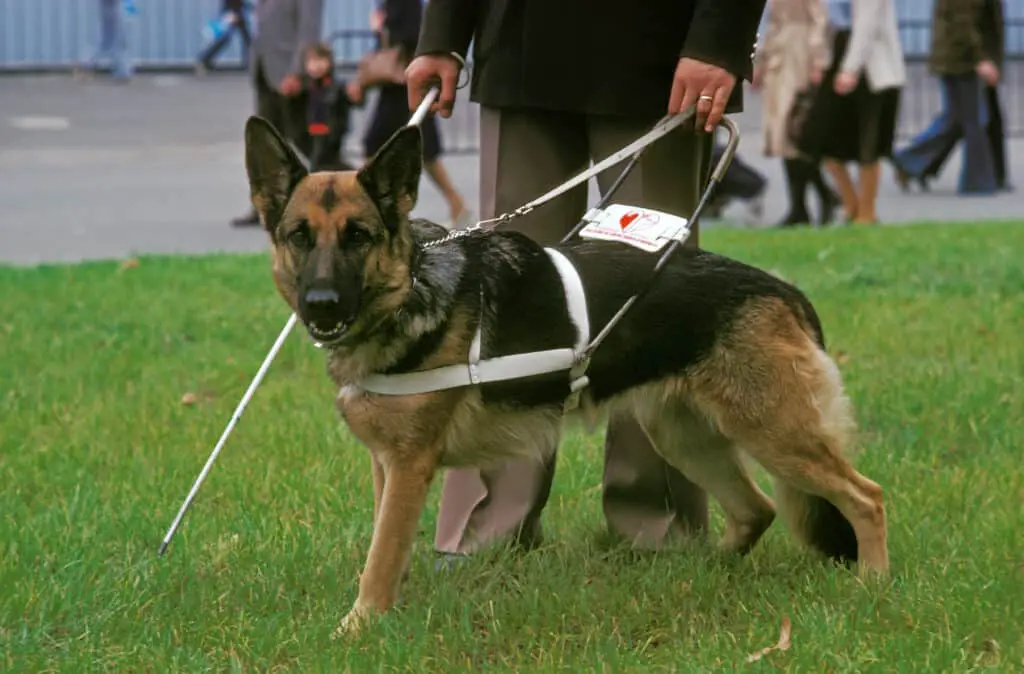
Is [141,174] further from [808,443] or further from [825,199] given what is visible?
[808,443]

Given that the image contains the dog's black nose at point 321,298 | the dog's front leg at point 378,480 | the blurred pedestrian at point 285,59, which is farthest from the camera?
the blurred pedestrian at point 285,59

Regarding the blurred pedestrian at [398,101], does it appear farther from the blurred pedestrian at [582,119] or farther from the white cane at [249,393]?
the white cane at [249,393]

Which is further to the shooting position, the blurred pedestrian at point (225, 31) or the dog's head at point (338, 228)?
the blurred pedestrian at point (225, 31)

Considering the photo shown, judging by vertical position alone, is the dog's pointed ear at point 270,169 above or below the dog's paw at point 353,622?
above

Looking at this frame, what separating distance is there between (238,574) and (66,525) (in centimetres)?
71

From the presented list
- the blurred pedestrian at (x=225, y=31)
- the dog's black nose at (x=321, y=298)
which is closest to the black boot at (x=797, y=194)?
the dog's black nose at (x=321, y=298)

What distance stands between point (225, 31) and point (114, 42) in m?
2.02

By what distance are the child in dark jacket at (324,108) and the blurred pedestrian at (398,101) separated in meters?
0.20

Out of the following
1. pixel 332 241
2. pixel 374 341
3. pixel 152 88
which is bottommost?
pixel 152 88

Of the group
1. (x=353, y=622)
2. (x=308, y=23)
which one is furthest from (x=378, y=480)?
(x=308, y=23)

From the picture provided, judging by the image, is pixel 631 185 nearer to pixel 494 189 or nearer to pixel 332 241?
pixel 494 189

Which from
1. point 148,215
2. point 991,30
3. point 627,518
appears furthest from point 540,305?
point 991,30

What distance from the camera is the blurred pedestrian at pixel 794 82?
13.2m

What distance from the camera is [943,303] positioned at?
27.9ft
